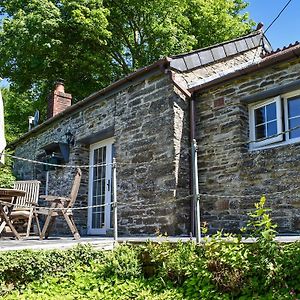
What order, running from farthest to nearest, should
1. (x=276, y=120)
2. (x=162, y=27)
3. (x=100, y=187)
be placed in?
(x=162, y=27)
(x=100, y=187)
(x=276, y=120)

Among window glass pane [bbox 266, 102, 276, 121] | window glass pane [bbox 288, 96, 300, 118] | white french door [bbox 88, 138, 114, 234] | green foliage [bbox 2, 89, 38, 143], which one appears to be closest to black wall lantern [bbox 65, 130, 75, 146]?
white french door [bbox 88, 138, 114, 234]

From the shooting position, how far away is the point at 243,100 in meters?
7.36

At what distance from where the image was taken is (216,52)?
917 cm

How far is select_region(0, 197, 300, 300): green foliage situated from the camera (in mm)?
3891

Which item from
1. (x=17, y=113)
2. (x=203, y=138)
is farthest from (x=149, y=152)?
(x=17, y=113)

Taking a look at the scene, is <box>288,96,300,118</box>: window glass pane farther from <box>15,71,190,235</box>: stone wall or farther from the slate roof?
the slate roof

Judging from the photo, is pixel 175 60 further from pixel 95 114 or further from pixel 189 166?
pixel 95 114

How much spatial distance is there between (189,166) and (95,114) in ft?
10.9

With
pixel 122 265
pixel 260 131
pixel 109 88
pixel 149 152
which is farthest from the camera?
pixel 109 88

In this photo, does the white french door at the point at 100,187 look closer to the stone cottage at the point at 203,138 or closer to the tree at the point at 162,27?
the stone cottage at the point at 203,138

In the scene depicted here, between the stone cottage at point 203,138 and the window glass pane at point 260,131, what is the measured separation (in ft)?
0.06

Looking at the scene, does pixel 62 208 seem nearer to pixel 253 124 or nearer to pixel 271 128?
pixel 253 124

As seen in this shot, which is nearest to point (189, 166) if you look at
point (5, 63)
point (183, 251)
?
→ point (183, 251)

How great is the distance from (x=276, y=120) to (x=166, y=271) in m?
3.62
